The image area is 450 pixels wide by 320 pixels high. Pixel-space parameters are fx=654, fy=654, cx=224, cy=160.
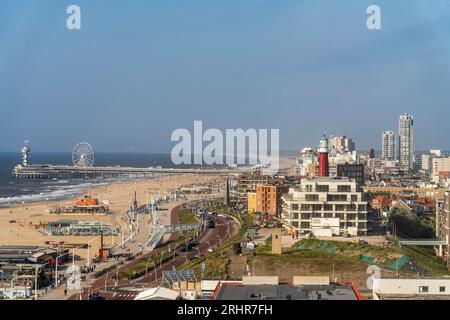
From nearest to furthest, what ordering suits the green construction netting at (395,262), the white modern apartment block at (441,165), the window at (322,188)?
the green construction netting at (395,262), the window at (322,188), the white modern apartment block at (441,165)

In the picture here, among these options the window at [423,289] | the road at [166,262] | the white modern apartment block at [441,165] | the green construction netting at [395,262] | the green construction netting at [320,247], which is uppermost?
the white modern apartment block at [441,165]

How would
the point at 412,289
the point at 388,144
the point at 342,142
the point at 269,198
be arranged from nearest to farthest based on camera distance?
the point at 412,289
the point at 269,198
the point at 342,142
the point at 388,144

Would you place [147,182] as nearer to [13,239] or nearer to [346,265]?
[13,239]

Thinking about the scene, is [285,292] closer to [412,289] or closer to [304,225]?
[412,289]

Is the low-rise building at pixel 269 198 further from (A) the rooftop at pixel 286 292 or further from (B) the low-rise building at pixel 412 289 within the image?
(A) the rooftop at pixel 286 292

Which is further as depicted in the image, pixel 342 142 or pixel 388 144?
pixel 388 144

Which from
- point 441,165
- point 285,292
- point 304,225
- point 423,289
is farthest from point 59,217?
point 441,165

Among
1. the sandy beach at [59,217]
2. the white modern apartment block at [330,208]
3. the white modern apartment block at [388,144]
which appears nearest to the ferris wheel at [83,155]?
the sandy beach at [59,217]
